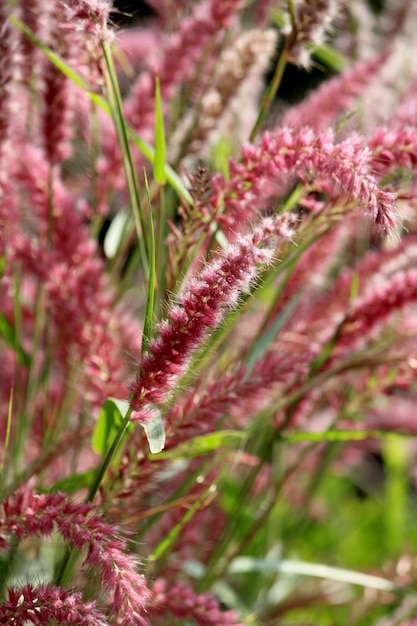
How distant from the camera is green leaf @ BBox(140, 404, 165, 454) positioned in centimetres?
54

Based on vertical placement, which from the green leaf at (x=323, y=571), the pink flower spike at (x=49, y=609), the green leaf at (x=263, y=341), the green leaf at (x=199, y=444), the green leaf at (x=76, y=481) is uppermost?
the pink flower spike at (x=49, y=609)

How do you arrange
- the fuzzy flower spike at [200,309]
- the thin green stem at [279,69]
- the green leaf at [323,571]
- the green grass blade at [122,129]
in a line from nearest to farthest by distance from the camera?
the fuzzy flower spike at [200,309], the green grass blade at [122,129], the thin green stem at [279,69], the green leaf at [323,571]

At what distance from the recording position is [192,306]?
0.50 m

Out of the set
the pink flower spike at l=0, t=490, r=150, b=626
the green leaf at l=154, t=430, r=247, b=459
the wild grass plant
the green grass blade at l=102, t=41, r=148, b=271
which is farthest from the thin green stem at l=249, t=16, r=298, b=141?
the pink flower spike at l=0, t=490, r=150, b=626

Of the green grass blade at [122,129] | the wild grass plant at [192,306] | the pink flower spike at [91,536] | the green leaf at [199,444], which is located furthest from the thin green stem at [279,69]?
the pink flower spike at [91,536]

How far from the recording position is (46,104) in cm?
78

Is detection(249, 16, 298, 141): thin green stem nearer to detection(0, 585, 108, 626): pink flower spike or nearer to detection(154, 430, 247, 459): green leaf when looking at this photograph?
detection(154, 430, 247, 459): green leaf

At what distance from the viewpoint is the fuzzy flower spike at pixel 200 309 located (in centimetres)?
48

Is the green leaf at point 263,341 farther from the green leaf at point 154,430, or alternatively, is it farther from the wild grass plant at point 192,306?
Answer: the green leaf at point 154,430

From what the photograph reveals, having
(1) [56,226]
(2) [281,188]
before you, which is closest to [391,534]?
(2) [281,188]

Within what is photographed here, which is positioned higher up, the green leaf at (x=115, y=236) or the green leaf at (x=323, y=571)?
the green leaf at (x=115, y=236)

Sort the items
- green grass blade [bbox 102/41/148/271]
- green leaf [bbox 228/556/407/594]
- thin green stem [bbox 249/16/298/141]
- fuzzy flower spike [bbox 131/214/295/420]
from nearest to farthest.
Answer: fuzzy flower spike [bbox 131/214/295/420], green grass blade [bbox 102/41/148/271], thin green stem [bbox 249/16/298/141], green leaf [bbox 228/556/407/594]

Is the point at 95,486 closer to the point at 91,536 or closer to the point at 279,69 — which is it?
the point at 91,536

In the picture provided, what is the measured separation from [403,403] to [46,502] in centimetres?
93
